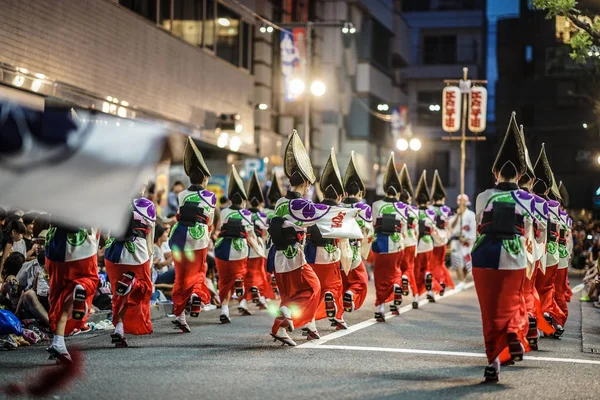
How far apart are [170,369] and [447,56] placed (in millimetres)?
55782

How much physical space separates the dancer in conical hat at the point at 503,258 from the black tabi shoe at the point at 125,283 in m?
4.31

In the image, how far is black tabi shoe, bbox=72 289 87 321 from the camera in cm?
1065

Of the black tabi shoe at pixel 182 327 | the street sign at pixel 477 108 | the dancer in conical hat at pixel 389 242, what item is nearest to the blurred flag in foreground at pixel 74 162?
the black tabi shoe at pixel 182 327

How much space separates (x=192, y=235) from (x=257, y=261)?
339cm

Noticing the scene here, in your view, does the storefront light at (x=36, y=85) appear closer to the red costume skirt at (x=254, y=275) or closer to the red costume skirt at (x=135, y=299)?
the red costume skirt at (x=254, y=275)

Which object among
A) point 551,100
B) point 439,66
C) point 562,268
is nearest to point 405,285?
point 562,268

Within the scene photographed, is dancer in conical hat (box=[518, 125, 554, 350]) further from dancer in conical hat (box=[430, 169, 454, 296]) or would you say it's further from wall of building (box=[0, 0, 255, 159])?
wall of building (box=[0, 0, 255, 159])

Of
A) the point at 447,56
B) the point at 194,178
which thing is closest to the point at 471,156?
the point at 447,56

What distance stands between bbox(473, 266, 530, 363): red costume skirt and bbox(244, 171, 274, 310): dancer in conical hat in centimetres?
732

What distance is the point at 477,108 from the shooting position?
117ft

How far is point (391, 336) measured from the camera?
43.5 ft

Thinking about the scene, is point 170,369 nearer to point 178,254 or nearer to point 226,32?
point 178,254

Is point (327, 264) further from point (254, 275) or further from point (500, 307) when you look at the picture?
point (500, 307)

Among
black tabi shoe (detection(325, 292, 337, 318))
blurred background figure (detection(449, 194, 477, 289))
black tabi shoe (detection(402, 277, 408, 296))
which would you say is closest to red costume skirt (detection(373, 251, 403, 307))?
black tabi shoe (detection(402, 277, 408, 296))
